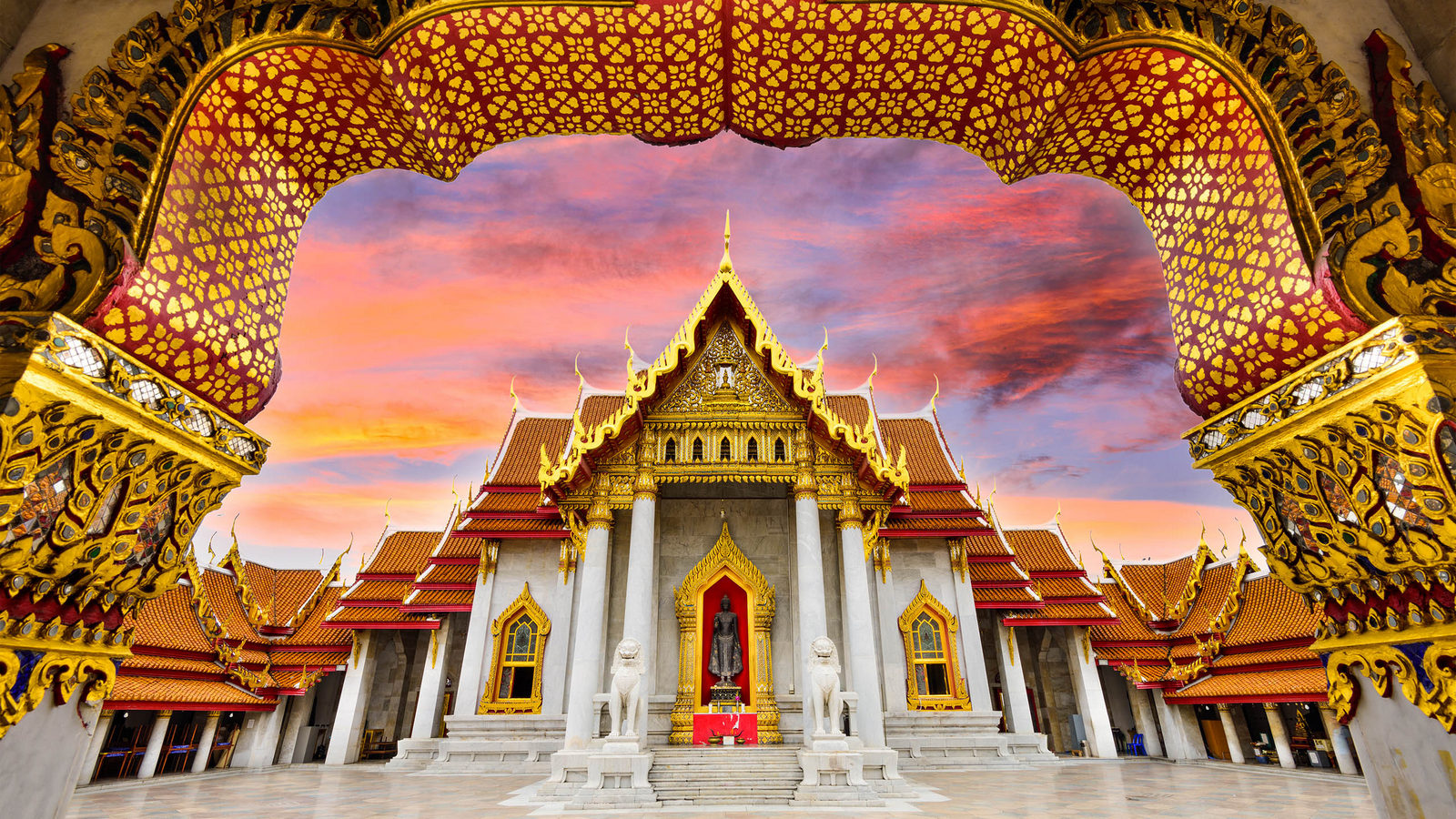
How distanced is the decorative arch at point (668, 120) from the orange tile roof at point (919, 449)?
12532mm

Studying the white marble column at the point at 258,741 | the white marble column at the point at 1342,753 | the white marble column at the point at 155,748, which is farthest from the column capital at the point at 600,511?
the white marble column at the point at 1342,753

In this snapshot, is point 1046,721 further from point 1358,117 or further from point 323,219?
point 323,219

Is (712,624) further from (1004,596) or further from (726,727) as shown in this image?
(1004,596)

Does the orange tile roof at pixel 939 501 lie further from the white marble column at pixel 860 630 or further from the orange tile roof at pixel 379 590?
the orange tile roof at pixel 379 590

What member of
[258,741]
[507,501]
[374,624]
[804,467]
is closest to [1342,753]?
[804,467]

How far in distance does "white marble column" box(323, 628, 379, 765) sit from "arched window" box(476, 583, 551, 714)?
5.38 meters

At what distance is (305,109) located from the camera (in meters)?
3.09

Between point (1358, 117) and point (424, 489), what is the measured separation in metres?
27.8

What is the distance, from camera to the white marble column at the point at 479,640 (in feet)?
40.8

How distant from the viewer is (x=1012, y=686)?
1427 centimetres

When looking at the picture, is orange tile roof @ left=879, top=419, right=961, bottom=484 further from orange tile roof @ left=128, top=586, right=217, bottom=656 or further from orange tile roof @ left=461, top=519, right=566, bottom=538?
orange tile roof @ left=128, top=586, right=217, bottom=656

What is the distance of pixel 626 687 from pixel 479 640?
5.95 meters

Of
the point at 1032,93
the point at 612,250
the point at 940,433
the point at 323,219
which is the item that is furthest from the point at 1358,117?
the point at 323,219

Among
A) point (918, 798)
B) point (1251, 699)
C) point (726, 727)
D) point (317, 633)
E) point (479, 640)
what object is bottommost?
point (918, 798)
